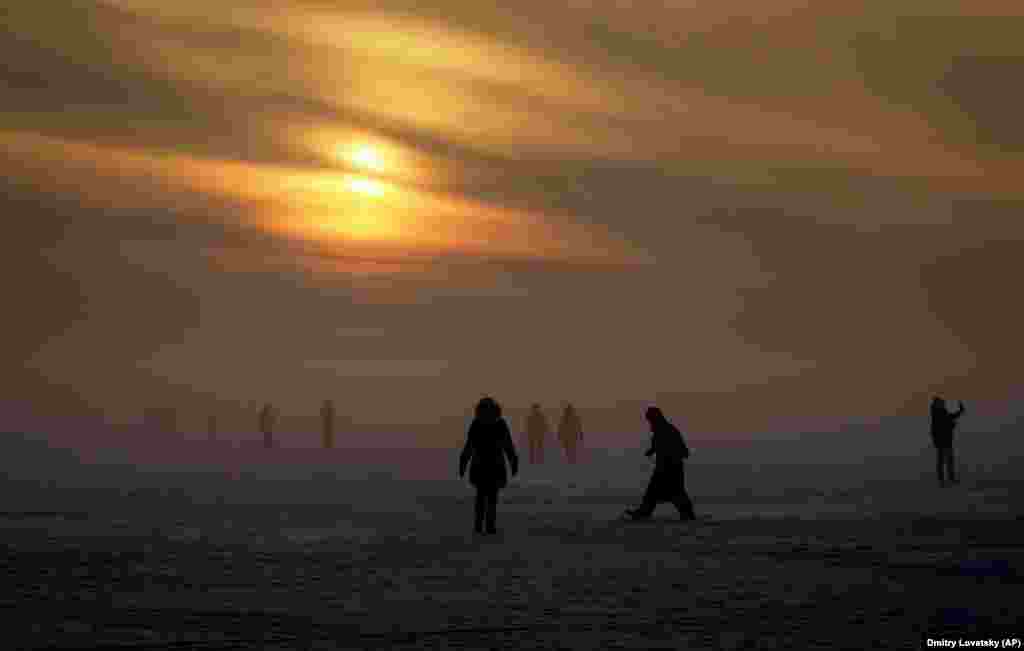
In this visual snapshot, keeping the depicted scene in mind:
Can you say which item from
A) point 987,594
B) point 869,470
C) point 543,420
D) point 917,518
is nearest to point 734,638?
point 987,594

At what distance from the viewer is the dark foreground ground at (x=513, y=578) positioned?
11148mm

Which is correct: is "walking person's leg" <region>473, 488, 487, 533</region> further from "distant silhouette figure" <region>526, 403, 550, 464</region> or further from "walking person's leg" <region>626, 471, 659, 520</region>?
"distant silhouette figure" <region>526, 403, 550, 464</region>

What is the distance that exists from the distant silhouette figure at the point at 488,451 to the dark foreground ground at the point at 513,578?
0.77 metres

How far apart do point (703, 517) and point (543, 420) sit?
38918mm

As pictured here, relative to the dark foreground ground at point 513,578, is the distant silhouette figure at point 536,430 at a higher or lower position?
higher

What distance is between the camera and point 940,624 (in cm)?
1133

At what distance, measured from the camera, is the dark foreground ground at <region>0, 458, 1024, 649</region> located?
439 inches

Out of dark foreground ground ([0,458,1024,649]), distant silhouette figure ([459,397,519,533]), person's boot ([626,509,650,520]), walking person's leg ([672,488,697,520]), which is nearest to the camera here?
dark foreground ground ([0,458,1024,649])

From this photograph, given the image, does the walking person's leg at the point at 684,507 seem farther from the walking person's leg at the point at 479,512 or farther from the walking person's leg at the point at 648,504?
the walking person's leg at the point at 479,512

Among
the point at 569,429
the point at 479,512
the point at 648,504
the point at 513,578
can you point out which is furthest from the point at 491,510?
the point at 569,429

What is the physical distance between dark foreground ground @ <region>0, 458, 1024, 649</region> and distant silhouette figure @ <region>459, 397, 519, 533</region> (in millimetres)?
775

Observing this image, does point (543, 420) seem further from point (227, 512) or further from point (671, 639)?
point (671, 639)

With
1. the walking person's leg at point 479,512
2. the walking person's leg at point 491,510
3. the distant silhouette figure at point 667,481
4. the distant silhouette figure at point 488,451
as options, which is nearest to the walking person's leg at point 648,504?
the distant silhouette figure at point 667,481

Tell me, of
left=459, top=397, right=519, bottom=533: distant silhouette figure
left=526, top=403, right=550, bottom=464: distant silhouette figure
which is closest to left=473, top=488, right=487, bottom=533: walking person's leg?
left=459, top=397, right=519, bottom=533: distant silhouette figure
